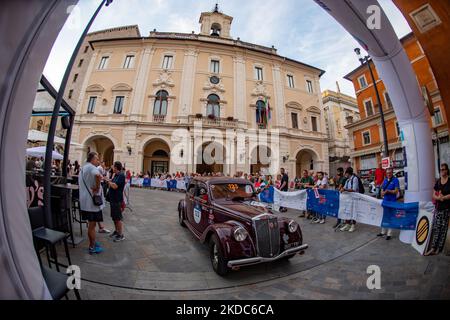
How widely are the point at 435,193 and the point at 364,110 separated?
17.1 meters

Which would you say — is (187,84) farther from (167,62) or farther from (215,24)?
(215,24)

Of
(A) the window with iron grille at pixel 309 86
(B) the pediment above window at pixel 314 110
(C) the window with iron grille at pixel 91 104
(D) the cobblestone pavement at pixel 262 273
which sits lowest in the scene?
(D) the cobblestone pavement at pixel 262 273

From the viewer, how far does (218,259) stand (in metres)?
2.77

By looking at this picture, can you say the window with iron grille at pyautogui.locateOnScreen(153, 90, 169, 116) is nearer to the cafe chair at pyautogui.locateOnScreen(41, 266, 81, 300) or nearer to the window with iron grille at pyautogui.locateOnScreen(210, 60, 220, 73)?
the window with iron grille at pyautogui.locateOnScreen(210, 60, 220, 73)

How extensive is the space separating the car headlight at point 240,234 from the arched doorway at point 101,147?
60.6 ft

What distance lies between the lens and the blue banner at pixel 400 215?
377cm

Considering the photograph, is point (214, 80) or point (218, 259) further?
point (214, 80)

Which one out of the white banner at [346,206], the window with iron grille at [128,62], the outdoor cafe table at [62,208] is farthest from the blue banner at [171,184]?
the window with iron grille at [128,62]

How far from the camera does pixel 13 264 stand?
1437 millimetres

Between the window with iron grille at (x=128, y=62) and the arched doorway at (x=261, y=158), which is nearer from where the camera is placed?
the arched doorway at (x=261, y=158)

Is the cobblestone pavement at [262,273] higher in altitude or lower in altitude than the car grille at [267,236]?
lower

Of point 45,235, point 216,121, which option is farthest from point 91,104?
point 45,235

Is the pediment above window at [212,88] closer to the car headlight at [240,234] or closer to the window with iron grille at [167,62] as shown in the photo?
the window with iron grille at [167,62]

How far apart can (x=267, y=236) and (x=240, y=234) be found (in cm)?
46
